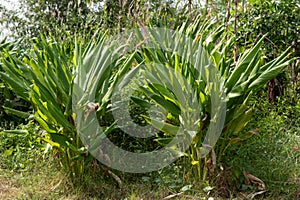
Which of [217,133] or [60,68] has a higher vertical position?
[60,68]

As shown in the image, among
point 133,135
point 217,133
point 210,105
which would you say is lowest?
point 133,135

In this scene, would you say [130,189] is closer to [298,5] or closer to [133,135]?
[133,135]

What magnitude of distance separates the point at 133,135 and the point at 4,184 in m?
1.05

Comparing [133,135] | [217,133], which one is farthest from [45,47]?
[217,133]

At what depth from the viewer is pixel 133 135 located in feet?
11.7

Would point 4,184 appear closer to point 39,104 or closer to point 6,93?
point 39,104

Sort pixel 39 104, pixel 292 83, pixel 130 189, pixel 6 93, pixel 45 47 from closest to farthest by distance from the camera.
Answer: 1. pixel 39 104
2. pixel 130 189
3. pixel 45 47
4. pixel 6 93
5. pixel 292 83

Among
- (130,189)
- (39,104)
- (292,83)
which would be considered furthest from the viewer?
(292,83)

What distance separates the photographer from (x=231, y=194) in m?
2.95

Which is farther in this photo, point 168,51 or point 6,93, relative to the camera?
point 6,93

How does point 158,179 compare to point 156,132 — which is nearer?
point 158,179

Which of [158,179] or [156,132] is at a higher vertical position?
[156,132]

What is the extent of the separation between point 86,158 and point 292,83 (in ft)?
9.74

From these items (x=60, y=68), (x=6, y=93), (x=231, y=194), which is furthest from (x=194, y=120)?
(x=6, y=93)
